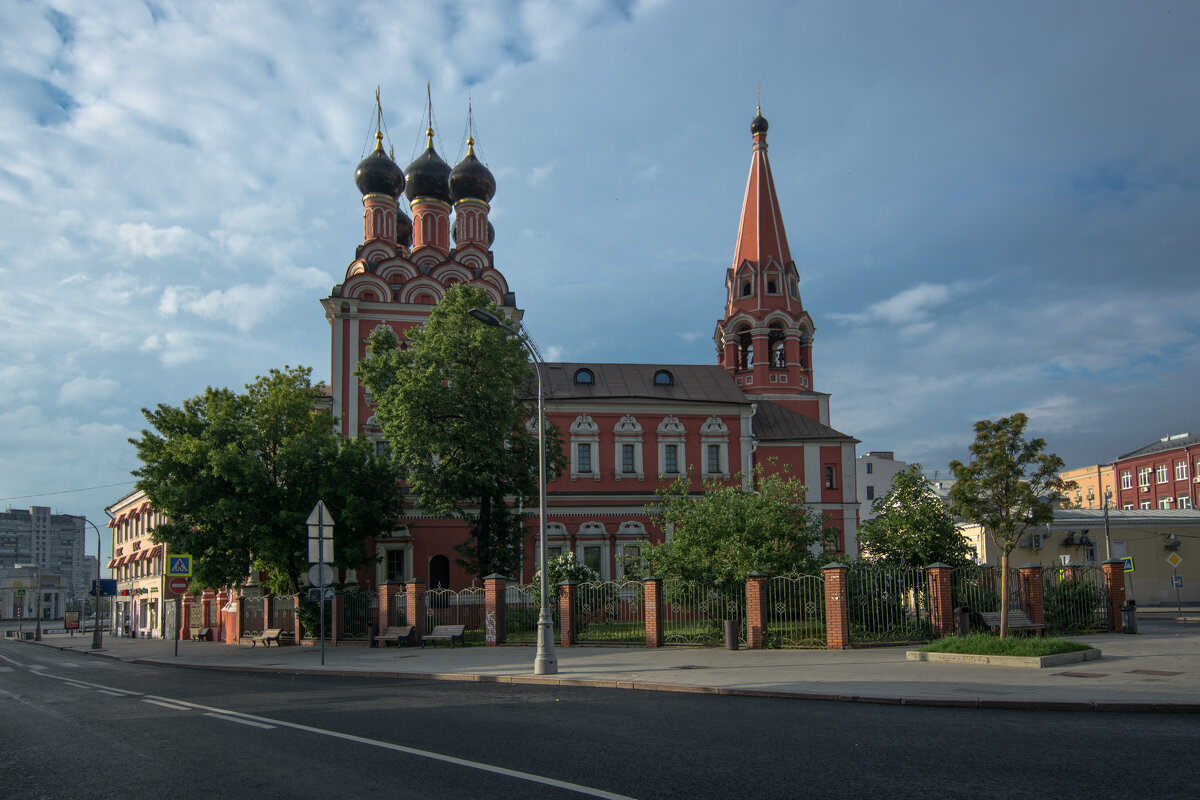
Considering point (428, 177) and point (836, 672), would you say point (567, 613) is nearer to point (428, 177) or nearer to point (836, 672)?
point (836, 672)

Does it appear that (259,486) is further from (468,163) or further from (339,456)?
(468,163)

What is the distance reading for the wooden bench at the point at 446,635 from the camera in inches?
1027

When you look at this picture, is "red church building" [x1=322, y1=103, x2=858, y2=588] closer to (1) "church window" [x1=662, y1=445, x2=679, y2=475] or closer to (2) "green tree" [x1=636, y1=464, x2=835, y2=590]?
(1) "church window" [x1=662, y1=445, x2=679, y2=475]

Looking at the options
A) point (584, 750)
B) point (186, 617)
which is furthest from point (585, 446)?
point (584, 750)

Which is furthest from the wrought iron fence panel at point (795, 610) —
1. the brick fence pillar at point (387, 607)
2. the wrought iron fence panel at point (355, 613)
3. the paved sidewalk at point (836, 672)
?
the wrought iron fence panel at point (355, 613)

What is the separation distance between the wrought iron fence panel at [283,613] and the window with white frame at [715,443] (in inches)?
813

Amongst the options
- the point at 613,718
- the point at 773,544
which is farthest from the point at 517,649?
the point at 613,718

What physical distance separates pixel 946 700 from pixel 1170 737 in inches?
119

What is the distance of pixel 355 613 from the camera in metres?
28.8

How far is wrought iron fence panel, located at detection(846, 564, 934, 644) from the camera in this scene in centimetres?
2119

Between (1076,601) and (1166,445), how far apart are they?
55841 mm

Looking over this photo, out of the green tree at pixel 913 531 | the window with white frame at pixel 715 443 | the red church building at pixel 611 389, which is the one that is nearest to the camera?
the green tree at pixel 913 531

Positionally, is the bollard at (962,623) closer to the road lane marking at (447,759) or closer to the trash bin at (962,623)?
the trash bin at (962,623)

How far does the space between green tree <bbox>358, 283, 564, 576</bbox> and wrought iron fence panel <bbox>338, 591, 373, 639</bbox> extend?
4.59m
